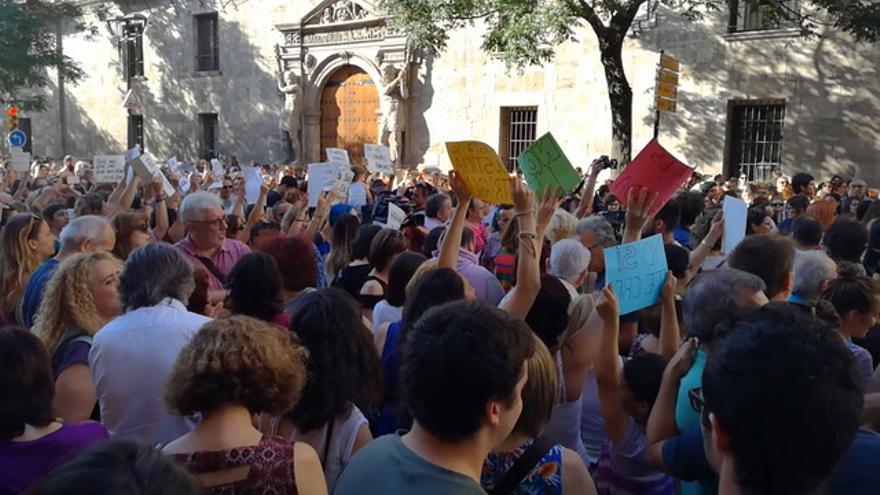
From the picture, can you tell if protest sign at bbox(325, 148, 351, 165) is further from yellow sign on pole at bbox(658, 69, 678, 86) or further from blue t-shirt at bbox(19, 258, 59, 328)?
blue t-shirt at bbox(19, 258, 59, 328)

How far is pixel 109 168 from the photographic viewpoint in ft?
31.5

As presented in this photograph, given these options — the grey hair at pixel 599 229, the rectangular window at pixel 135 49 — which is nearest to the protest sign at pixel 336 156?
the grey hair at pixel 599 229

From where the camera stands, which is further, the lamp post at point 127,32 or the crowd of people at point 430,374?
the lamp post at point 127,32

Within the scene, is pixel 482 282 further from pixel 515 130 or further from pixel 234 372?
pixel 515 130

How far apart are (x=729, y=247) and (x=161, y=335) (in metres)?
3.20

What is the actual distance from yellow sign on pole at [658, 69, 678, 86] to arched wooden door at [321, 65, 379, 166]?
12.8 m

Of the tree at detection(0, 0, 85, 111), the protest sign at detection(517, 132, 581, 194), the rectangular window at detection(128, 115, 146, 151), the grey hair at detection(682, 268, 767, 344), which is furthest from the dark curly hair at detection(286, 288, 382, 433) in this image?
the rectangular window at detection(128, 115, 146, 151)

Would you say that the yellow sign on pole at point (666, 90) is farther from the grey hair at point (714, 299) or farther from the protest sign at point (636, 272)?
the grey hair at point (714, 299)

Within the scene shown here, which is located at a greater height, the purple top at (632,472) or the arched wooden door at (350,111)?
the arched wooden door at (350,111)

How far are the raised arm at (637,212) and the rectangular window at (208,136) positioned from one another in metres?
25.6

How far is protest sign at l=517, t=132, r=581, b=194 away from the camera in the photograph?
4625 millimetres

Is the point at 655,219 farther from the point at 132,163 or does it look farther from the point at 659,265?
the point at 132,163

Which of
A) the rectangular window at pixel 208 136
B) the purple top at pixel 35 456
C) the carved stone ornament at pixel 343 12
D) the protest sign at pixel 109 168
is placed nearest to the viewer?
the purple top at pixel 35 456

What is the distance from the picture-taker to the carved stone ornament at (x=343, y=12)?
73.5 ft
